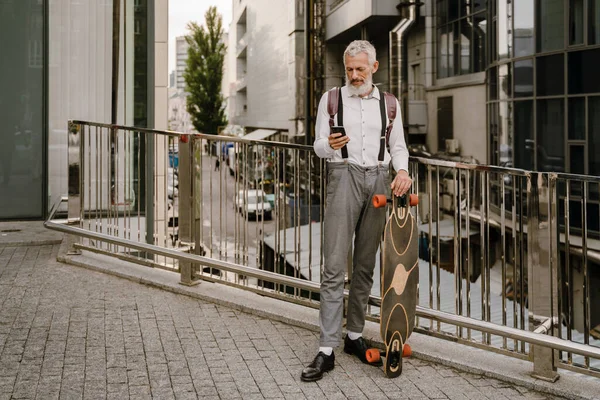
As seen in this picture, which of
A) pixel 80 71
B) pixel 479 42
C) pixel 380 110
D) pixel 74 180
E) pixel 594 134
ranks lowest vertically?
pixel 74 180

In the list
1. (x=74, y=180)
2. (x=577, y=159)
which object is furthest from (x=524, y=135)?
(x=74, y=180)

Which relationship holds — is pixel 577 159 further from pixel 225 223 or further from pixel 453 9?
pixel 225 223

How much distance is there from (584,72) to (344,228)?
1454 centimetres

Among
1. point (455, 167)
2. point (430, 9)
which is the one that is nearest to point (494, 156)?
point (430, 9)

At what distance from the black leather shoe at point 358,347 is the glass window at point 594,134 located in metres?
13.8

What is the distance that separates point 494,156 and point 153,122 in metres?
14.3

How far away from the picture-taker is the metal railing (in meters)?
4.37

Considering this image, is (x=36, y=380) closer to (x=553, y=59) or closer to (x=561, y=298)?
(x=561, y=298)

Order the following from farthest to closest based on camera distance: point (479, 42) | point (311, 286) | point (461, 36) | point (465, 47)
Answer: point (461, 36)
point (465, 47)
point (479, 42)
point (311, 286)

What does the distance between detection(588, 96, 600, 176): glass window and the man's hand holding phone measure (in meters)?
14.2

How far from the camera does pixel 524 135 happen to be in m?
19.8

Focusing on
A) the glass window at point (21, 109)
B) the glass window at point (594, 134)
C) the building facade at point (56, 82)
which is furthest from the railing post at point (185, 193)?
the glass window at point (594, 134)

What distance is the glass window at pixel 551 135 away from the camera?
18.2 m

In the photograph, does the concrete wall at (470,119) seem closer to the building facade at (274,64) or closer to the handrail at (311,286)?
the building facade at (274,64)
